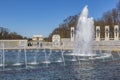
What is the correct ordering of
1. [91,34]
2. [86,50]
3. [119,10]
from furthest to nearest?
1. [119,10]
2. [91,34]
3. [86,50]

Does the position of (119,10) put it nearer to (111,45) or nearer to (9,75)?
(111,45)

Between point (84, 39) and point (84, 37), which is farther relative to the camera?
point (84, 37)

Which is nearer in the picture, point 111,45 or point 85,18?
point 85,18

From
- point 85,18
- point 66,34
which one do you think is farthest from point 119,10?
point 85,18

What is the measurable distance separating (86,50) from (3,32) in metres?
101

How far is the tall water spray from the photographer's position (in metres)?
46.9

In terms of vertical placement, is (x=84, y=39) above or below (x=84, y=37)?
below

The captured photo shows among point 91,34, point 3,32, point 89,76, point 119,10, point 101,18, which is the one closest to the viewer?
point 89,76

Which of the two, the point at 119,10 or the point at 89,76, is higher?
the point at 119,10

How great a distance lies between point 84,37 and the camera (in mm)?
49750

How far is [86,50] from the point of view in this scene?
46.8m

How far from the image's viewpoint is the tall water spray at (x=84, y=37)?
46.9 meters

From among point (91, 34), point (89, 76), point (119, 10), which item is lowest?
point (89, 76)

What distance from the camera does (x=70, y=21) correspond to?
117250 millimetres
